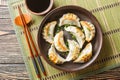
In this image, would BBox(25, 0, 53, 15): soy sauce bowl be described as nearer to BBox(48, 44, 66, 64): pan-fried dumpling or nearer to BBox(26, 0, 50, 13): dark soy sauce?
BBox(26, 0, 50, 13): dark soy sauce

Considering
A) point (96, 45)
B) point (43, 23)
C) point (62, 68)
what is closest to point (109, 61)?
point (96, 45)

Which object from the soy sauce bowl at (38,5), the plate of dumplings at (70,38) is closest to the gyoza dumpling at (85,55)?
the plate of dumplings at (70,38)

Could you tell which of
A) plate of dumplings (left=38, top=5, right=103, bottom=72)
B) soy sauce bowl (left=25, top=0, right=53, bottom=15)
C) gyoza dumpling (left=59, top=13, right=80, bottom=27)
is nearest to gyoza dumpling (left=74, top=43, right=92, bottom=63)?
plate of dumplings (left=38, top=5, right=103, bottom=72)

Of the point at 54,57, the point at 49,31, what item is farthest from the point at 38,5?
the point at 54,57

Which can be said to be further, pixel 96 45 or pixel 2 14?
pixel 2 14

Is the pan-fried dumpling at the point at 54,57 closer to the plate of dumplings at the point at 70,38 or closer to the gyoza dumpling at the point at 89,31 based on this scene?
the plate of dumplings at the point at 70,38

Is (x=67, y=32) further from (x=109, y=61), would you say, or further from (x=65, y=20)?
(x=109, y=61)

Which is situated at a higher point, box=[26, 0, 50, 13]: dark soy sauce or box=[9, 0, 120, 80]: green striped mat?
box=[26, 0, 50, 13]: dark soy sauce
